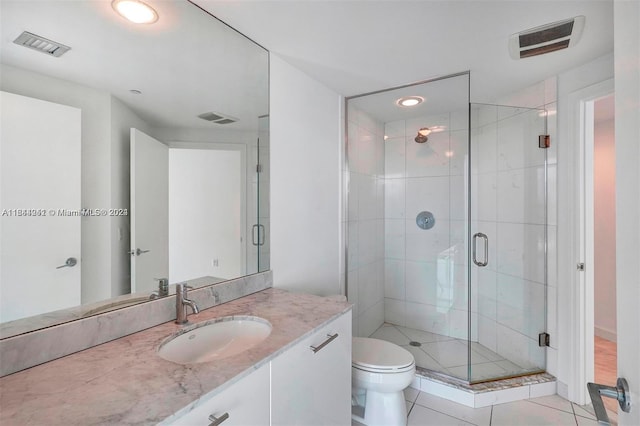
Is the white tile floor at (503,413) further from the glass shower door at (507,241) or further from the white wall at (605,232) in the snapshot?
the white wall at (605,232)

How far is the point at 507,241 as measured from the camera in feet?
8.18

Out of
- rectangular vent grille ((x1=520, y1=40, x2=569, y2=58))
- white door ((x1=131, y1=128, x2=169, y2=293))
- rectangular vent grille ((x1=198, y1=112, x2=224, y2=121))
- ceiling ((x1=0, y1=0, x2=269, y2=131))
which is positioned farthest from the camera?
rectangular vent grille ((x1=520, y1=40, x2=569, y2=58))

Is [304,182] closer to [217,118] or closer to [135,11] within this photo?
[217,118]

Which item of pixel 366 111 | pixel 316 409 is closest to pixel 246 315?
pixel 316 409

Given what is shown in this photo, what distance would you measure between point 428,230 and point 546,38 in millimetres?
1761

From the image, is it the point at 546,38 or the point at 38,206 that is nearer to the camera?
the point at 38,206

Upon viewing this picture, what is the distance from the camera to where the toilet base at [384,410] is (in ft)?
5.87

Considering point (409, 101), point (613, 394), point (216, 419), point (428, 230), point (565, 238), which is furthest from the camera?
point (428, 230)

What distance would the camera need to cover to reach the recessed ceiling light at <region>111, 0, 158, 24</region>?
3.72 ft

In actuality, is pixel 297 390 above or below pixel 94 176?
below

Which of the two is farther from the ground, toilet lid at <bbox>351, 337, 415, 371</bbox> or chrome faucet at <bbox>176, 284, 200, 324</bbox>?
chrome faucet at <bbox>176, 284, 200, 324</bbox>

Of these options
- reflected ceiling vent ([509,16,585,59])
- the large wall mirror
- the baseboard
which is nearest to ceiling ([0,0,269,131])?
the large wall mirror

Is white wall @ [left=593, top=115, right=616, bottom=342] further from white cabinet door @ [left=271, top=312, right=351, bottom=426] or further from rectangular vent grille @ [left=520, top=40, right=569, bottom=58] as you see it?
white cabinet door @ [left=271, top=312, right=351, bottom=426]

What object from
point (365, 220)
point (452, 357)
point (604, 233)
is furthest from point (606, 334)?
point (365, 220)
